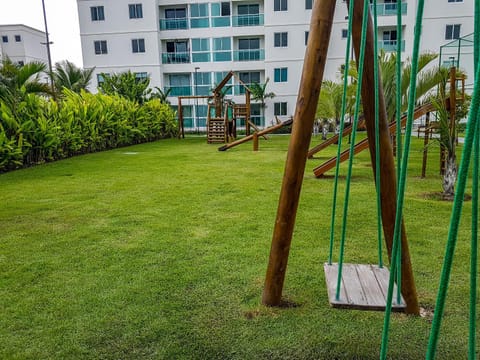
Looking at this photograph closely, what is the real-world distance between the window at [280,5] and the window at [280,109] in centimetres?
683

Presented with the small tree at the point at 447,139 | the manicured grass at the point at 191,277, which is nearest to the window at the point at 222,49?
the manicured grass at the point at 191,277

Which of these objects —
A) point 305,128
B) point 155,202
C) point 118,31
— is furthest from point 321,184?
point 118,31

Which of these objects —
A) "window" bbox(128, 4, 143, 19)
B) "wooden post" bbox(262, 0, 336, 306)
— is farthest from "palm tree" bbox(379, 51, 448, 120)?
"window" bbox(128, 4, 143, 19)

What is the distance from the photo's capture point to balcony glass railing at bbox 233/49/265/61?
28.6 meters

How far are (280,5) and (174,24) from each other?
864 centimetres

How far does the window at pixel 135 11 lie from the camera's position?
Result: 2891 cm

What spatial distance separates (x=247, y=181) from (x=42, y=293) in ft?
16.7

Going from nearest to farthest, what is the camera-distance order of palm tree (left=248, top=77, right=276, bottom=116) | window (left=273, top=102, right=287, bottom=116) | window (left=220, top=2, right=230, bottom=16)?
palm tree (left=248, top=77, right=276, bottom=116), window (left=273, top=102, right=287, bottom=116), window (left=220, top=2, right=230, bottom=16)

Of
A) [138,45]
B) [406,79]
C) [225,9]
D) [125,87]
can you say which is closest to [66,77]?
[125,87]

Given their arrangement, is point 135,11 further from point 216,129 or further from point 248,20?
point 216,129

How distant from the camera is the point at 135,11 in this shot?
29000mm

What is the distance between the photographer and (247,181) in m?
7.68

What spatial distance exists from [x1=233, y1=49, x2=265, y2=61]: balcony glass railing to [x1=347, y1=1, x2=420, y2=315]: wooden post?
90.9 feet

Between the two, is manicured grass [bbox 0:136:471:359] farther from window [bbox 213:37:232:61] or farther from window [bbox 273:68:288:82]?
window [bbox 213:37:232:61]
